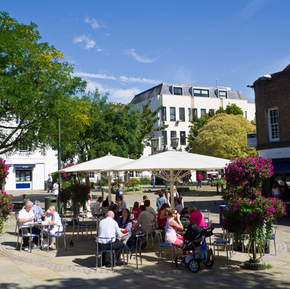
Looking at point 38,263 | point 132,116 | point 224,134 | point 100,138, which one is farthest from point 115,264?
point 224,134

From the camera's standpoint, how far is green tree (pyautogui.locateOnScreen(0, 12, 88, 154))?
19031mm

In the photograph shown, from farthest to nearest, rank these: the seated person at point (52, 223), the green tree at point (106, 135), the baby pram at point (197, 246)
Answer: the green tree at point (106, 135), the seated person at point (52, 223), the baby pram at point (197, 246)

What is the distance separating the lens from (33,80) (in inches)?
792

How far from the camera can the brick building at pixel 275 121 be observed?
20.0 meters

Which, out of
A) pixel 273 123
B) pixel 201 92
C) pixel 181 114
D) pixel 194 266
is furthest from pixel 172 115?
pixel 194 266

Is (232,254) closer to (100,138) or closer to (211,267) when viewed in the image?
(211,267)

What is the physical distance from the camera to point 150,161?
34.6 feet

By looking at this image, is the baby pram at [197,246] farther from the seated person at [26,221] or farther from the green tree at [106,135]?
the green tree at [106,135]

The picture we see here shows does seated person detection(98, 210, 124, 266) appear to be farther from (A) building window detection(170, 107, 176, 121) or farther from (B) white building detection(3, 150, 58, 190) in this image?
(A) building window detection(170, 107, 176, 121)

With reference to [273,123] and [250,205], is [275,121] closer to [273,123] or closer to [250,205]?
[273,123]

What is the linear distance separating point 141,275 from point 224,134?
31358 millimetres

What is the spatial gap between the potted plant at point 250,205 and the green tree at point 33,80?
13.0 metres

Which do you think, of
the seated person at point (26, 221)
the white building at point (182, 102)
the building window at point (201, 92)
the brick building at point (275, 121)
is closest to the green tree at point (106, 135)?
the brick building at point (275, 121)

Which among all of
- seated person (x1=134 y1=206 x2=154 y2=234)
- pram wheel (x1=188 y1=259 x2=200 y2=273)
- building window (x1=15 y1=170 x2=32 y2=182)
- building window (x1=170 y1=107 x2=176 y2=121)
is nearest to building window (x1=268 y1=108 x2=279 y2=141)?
seated person (x1=134 y1=206 x2=154 y2=234)
